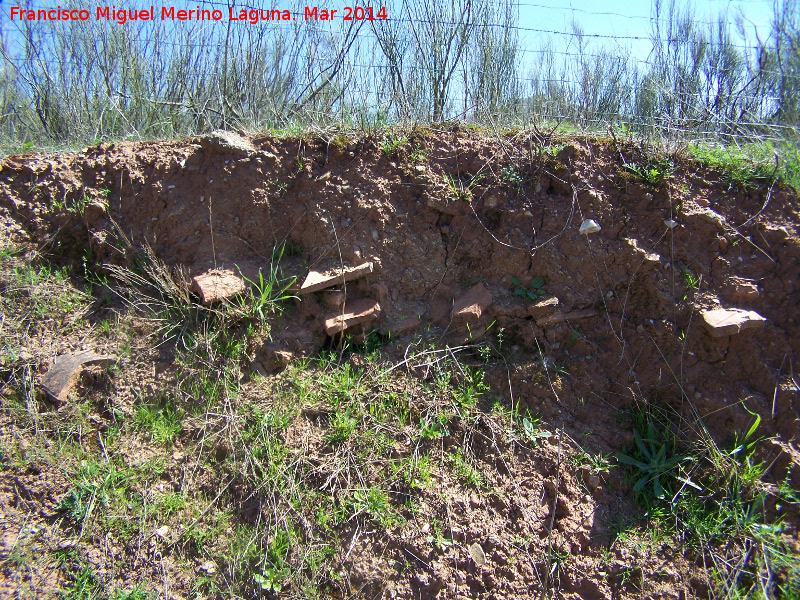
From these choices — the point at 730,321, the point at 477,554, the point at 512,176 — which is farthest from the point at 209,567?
the point at 730,321

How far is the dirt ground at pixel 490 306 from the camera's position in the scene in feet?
7.27

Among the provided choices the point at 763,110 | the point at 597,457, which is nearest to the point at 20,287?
the point at 597,457

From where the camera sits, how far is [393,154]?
303 centimetres

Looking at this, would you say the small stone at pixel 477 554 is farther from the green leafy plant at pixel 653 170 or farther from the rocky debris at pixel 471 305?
the green leafy plant at pixel 653 170

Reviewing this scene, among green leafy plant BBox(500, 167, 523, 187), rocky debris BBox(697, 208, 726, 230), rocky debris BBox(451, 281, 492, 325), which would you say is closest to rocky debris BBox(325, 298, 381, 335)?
rocky debris BBox(451, 281, 492, 325)

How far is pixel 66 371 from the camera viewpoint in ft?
8.46

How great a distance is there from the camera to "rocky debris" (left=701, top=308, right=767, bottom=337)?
101 inches

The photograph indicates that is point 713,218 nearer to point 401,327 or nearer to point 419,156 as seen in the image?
point 419,156

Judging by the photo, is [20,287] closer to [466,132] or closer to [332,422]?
[332,422]

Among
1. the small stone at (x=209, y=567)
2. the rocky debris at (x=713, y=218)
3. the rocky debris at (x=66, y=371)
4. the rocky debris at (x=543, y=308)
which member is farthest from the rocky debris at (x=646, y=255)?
the rocky debris at (x=66, y=371)

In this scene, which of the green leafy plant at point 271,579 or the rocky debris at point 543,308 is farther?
the rocky debris at point 543,308

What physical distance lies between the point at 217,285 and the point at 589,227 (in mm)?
2245

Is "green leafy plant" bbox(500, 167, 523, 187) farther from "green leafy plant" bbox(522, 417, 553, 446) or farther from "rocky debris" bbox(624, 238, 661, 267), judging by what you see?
"green leafy plant" bbox(522, 417, 553, 446)

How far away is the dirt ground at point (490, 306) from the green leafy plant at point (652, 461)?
6 centimetres
